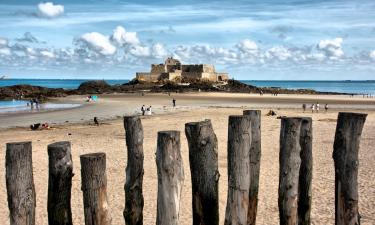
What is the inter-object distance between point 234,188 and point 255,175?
1.00 m

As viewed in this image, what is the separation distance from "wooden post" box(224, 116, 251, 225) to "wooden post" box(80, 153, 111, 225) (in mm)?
1358

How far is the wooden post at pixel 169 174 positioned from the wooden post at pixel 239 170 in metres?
0.59

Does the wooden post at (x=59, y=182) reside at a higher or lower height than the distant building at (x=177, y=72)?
lower

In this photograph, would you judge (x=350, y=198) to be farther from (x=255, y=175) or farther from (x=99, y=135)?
(x=99, y=135)

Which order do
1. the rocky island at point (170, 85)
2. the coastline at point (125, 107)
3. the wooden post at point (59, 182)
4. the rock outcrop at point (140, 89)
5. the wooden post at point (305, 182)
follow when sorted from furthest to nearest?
the rocky island at point (170, 85)
the rock outcrop at point (140, 89)
the coastline at point (125, 107)
the wooden post at point (305, 182)
the wooden post at point (59, 182)

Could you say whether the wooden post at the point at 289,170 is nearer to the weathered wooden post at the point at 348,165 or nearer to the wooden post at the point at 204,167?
the weathered wooden post at the point at 348,165

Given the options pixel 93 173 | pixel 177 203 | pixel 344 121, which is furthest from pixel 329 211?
pixel 93 173

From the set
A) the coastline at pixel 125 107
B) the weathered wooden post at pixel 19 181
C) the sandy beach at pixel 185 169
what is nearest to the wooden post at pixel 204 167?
the weathered wooden post at pixel 19 181

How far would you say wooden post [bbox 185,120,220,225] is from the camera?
4.69m

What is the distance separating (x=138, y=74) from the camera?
345 ft

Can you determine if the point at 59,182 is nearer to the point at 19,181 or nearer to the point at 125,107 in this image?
the point at 19,181

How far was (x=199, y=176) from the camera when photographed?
472 centimetres

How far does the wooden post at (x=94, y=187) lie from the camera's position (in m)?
4.46

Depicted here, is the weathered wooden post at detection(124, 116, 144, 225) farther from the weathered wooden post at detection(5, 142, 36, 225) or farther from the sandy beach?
the sandy beach
